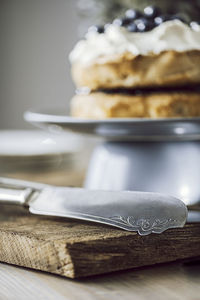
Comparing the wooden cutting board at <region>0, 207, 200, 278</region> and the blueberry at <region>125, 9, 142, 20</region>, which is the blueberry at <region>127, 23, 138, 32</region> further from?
the wooden cutting board at <region>0, 207, 200, 278</region>

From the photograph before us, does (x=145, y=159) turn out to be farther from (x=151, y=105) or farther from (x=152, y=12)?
(x=152, y=12)

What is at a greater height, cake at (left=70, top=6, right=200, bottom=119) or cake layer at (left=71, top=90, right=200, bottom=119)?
cake at (left=70, top=6, right=200, bottom=119)

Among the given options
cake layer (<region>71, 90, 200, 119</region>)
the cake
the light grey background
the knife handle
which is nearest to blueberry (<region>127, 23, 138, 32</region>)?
the cake

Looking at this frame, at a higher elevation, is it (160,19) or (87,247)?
(160,19)

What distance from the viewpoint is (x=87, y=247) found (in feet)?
1.67

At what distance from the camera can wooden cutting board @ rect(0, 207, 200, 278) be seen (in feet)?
1.65

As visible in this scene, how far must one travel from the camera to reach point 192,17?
135 centimetres

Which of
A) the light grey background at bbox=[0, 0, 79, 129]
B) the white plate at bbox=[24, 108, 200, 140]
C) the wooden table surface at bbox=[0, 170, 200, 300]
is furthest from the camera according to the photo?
the light grey background at bbox=[0, 0, 79, 129]

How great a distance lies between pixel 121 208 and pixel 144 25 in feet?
1.13

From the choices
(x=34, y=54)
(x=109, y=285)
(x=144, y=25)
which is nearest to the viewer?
(x=109, y=285)

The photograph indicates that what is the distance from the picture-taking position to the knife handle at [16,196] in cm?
70

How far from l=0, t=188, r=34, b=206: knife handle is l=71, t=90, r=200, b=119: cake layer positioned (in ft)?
0.53

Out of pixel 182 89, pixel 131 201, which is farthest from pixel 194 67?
pixel 131 201

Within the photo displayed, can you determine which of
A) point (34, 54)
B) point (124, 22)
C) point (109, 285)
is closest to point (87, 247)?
point (109, 285)
